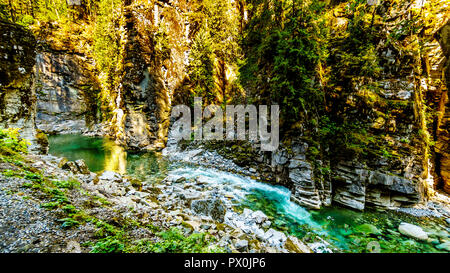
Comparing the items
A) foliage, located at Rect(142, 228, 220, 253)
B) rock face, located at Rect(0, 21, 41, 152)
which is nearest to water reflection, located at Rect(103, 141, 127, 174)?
rock face, located at Rect(0, 21, 41, 152)

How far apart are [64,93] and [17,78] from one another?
70.8ft

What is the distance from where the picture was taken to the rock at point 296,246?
405 centimetres

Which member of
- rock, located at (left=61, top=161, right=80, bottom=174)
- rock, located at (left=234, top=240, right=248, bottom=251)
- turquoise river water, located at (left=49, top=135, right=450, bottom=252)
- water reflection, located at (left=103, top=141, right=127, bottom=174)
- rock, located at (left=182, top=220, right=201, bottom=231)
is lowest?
turquoise river water, located at (left=49, top=135, right=450, bottom=252)

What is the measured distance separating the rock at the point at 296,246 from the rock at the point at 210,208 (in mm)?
2083

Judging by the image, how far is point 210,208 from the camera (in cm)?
528

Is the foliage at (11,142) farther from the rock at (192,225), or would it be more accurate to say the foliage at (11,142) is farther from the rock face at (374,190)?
the rock face at (374,190)

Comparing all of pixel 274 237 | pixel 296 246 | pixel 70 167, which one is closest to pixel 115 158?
pixel 70 167

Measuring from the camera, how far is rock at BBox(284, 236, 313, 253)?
4.05m

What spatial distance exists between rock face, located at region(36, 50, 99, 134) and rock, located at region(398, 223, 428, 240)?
30721 mm

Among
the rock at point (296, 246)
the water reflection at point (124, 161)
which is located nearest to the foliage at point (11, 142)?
the water reflection at point (124, 161)

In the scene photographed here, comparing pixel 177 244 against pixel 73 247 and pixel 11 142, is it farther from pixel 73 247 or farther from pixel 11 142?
pixel 11 142

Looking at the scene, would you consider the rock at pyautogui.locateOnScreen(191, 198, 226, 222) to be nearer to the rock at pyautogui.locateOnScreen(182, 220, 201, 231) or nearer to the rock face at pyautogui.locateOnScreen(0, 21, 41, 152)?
the rock at pyautogui.locateOnScreen(182, 220, 201, 231)

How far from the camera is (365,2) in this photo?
6375mm
